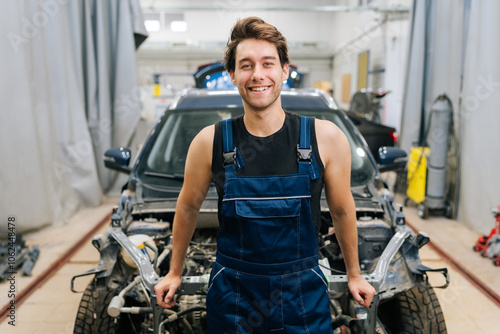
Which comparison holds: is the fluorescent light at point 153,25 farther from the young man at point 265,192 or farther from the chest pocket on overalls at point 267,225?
the chest pocket on overalls at point 267,225

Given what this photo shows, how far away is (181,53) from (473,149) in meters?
11.1

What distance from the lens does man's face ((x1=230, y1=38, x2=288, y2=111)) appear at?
127cm

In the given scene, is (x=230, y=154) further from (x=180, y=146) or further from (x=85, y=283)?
(x=85, y=283)

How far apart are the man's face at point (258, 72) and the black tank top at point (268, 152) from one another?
9cm

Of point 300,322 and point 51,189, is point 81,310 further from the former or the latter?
point 51,189

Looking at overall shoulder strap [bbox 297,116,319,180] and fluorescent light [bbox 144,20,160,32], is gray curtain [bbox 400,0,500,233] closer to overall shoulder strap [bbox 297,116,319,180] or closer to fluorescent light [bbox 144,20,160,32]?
overall shoulder strap [bbox 297,116,319,180]

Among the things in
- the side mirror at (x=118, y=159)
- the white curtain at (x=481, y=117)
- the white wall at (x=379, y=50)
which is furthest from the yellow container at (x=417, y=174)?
the side mirror at (x=118, y=159)

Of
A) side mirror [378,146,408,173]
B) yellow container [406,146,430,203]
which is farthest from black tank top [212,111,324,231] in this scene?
yellow container [406,146,430,203]

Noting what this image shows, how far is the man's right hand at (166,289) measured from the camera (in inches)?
58.2

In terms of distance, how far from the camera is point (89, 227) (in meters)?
4.54

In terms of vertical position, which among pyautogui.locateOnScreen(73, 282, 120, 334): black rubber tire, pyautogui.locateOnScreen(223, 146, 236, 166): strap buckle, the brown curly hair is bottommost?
pyautogui.locateOnScreen(73, 282, 120, 334): black rubber tire

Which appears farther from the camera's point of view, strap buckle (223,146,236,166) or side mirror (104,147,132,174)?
side mirror (104,147,132,174)

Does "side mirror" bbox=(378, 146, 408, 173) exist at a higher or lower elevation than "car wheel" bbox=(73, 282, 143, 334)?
higher

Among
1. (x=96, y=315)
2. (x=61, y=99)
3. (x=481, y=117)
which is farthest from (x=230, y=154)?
(x=61, y=99)
